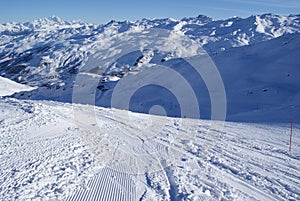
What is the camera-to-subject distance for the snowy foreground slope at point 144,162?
6879 millimetres

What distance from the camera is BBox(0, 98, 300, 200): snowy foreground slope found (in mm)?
6879

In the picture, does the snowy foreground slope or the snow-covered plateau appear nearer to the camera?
the snowy foreground slope

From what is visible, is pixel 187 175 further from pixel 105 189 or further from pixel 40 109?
pixel 40 109

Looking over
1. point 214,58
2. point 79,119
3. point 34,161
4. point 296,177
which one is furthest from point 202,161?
point 214,58

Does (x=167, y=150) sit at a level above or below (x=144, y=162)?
above

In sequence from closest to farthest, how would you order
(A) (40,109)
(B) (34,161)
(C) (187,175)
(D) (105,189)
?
(D) (105,189), (C) (187,175), (B) (34,161), (A) (40,109)

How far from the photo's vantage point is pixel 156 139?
39.4ft

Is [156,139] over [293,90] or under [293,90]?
under

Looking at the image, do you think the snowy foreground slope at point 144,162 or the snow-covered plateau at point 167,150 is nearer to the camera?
the snowy foreground slope at point 144,162

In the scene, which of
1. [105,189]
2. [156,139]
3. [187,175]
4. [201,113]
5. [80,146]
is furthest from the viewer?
→ [201,113]

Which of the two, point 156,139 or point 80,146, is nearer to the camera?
point 80,146

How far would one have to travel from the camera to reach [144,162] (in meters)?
9.04

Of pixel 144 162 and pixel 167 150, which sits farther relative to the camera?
pixel 167 150

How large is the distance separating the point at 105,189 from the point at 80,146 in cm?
365
